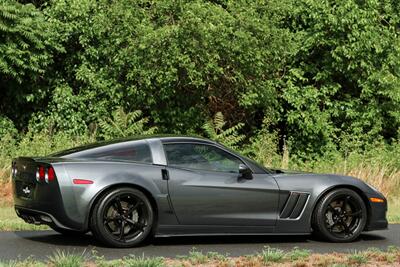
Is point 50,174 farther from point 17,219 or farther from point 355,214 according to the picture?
point 355,214

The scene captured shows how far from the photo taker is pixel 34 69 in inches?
803

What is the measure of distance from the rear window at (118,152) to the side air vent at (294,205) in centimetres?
184

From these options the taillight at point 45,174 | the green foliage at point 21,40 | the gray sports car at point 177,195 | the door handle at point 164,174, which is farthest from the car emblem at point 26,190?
the green foliage at point 21,40

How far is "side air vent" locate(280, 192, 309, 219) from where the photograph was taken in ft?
34.0

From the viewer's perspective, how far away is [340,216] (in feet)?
34.8

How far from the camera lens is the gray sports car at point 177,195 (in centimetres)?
952

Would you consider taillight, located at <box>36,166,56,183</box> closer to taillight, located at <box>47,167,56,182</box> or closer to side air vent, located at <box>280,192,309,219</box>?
taillight, located at <box>47,167,56,182</box>

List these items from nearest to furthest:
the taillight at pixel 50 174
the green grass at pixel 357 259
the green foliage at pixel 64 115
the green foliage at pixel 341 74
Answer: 1. the green grass at pixel 357 259
2. the taillight at pixel 50 174
3. the green foliage at pixel 64 115
4. the green foliage at pixel 341 74

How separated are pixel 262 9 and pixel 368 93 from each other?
12.6 feet

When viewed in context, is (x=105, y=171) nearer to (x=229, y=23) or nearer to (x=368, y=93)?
(x=229, y=23)

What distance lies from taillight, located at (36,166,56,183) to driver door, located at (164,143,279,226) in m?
1.42

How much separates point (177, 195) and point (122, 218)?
76 cm

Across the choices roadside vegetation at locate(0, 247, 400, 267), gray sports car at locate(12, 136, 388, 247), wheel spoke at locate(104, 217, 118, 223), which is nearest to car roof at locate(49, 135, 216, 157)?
gray sports car at locate(12, 136, 388, 247)

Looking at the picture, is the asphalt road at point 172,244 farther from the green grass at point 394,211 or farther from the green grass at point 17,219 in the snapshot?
the green grass at point 394,211
